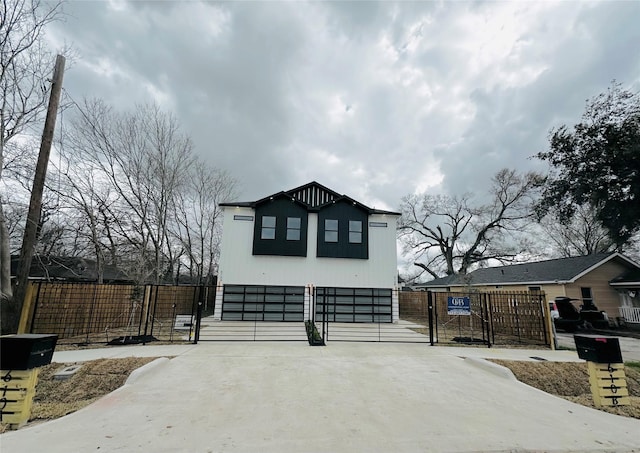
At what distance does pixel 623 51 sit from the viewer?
14.0 meters

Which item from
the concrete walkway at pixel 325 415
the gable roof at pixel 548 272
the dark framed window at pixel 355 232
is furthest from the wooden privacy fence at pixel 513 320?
the dark framed window at pixel 355 232

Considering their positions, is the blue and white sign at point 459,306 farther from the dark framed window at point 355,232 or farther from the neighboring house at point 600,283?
the dark framed window at point 355,232

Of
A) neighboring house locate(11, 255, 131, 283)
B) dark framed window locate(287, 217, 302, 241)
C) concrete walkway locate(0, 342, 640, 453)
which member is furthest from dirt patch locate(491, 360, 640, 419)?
neighboring house locate(11, 255, 131, 283)

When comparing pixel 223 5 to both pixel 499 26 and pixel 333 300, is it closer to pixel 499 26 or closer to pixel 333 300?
pixel 499 26

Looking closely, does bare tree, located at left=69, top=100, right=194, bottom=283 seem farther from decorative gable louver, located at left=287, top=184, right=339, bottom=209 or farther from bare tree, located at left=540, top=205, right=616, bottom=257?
bare tree, located at left=540, top=205, right=616, bottom=257

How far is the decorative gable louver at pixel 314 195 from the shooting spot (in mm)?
17391

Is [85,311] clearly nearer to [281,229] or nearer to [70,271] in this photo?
[281,229]

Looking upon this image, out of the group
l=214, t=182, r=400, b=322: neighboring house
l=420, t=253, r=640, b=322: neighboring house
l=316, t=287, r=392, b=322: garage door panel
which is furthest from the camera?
l=420, t=253, r=640, b=322: neighboring house

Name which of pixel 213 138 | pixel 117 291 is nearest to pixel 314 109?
pixel 213 138

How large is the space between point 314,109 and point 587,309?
18.6 m

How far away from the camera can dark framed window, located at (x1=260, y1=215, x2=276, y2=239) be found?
1564 cm

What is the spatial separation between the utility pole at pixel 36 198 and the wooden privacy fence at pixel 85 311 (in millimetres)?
1319

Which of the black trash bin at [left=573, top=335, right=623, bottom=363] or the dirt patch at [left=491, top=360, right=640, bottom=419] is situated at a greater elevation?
the black trash bin at [left=573, top=335, right=623, bottom=363]

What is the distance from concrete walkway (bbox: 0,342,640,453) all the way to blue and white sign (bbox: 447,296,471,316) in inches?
128
